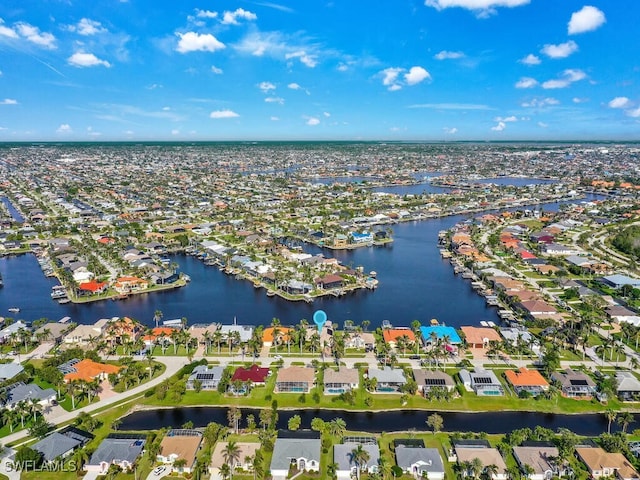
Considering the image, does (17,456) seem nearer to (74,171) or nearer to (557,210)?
(557,210)

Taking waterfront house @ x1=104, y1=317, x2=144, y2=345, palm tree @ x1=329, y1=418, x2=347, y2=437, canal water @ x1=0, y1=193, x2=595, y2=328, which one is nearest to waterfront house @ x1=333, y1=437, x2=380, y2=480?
palm tree @ x1=329, y1=418, x2=347, y2=437

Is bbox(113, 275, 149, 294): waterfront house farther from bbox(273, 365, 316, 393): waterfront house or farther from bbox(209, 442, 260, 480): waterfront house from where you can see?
bbox(209, 442, 260, 480): waterfront house

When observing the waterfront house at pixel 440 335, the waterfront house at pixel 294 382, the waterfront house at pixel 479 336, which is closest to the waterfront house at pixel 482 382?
the waterfront house at pixel 440 335

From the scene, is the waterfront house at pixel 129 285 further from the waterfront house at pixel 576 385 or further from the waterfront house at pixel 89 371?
the waterfront house at pixel 576 385

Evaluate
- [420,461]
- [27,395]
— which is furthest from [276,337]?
[27,395]

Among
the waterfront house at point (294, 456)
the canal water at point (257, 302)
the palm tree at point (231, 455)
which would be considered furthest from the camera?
the canal water at point (257, 302)

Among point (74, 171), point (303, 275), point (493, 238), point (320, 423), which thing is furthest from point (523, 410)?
point (74, 171)

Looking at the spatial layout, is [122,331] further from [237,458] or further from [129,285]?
[237,458]
